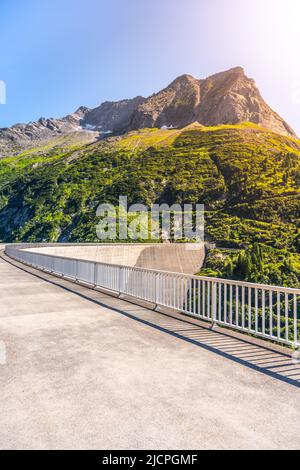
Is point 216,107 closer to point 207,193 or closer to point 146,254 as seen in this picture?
point 207,193

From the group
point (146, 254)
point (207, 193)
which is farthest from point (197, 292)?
point (207, 193)

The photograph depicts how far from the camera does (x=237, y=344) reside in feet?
19.8

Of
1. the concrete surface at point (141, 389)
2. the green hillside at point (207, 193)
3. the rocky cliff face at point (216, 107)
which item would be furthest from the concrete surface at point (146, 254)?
the rocky cliff face at point (216, 107)

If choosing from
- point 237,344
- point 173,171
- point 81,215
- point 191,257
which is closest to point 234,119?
point 173,171

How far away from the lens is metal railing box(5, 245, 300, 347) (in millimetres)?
5715

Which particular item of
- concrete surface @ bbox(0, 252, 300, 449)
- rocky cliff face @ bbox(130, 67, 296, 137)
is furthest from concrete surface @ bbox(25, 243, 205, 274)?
rocky cliff face @ bbox(130, 67, 296, 137)

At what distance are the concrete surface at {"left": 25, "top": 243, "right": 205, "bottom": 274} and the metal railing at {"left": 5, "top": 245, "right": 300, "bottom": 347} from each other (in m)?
18.1

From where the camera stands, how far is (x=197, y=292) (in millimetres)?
8133

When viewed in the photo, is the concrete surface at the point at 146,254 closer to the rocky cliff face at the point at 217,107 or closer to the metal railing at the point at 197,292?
the metal railing at the point at 197,292

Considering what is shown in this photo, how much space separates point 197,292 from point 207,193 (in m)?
72.8

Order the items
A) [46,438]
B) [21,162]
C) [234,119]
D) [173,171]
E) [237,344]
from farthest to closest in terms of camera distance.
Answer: [21,162] → [234,119] → [173,171] → [237,344] → [46,438]

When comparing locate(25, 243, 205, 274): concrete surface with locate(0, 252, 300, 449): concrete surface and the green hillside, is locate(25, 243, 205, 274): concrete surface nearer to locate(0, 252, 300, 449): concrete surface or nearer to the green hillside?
the green hillside

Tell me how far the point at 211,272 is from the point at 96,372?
44012mm
